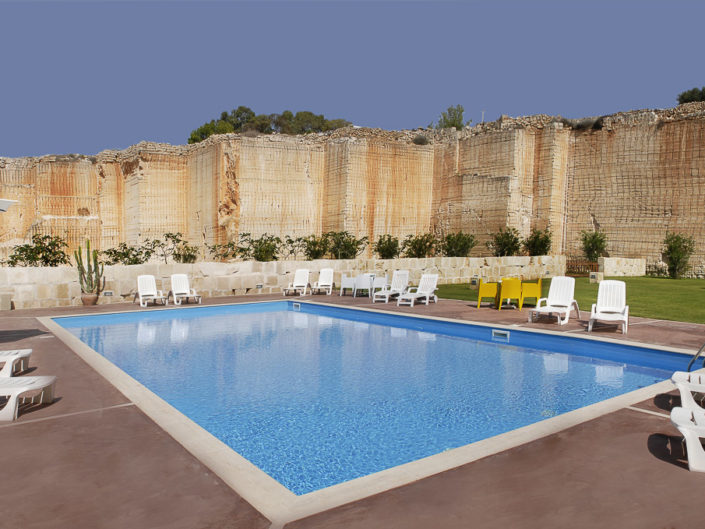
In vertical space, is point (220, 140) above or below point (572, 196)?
above

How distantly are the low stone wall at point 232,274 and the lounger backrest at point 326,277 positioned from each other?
0.43 metres

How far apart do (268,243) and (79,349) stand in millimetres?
8586

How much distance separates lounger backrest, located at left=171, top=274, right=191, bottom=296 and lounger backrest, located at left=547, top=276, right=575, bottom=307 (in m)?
6.73

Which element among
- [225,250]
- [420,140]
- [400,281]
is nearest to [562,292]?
[400,281]

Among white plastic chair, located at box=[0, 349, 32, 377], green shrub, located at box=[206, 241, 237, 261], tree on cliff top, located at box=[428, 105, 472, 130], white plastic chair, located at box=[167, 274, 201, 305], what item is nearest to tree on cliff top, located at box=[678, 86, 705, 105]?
tree on cliff top, located at box=[428, 105, 472, 130]

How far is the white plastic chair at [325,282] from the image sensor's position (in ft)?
40.4

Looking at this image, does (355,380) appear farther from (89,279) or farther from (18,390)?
(89,279)

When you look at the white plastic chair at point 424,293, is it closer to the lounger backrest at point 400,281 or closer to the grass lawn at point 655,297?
the lounger backrest at point 400,281

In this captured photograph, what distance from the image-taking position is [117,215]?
83.0ft

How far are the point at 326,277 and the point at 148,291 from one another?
407 cm

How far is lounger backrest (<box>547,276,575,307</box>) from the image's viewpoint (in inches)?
308

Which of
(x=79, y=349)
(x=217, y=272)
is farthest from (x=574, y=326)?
(x=217, y=272)

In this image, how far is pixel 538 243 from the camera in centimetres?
1945

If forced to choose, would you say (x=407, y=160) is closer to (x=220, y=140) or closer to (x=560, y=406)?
(x=220, y=140)
